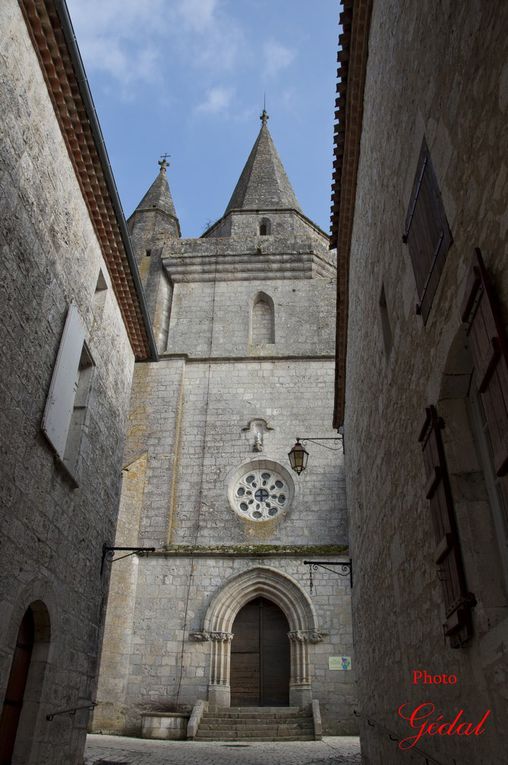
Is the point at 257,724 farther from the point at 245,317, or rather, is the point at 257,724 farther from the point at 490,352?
the point at 490,352

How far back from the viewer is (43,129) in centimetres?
612

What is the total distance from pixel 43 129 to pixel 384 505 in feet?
16.5

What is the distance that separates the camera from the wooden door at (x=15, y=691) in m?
5.68

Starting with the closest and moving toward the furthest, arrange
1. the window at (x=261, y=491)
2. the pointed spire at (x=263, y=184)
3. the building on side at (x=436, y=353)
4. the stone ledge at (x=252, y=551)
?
the building on side at (x=436, y=353) < the stone ledge at (x=252, y=551) < the window at (x=261, y=491) < the pointed spire at (x=263, y=184)

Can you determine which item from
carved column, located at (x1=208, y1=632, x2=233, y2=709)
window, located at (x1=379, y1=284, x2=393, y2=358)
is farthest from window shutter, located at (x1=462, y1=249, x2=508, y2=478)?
carved column, located at (x1=208, y1=632, x2=233, y2=709)

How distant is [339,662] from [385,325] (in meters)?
9.04

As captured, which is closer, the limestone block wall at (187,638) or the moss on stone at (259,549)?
the limestone block wall at (187,638)

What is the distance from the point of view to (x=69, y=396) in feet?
22.0

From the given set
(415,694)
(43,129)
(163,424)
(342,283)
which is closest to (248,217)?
(163,424)

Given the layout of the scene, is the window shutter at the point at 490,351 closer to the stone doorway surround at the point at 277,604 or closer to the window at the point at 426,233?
the window at the point at 426,233

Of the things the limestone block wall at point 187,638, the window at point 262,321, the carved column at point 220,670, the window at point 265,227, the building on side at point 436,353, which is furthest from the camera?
the window at point 265,227

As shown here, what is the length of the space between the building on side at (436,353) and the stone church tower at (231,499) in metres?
6.55

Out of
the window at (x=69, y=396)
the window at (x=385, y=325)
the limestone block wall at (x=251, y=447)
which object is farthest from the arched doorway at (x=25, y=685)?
the limestone block wall at (x=251, y=447)

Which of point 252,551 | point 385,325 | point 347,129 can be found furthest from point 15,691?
point 252,551
